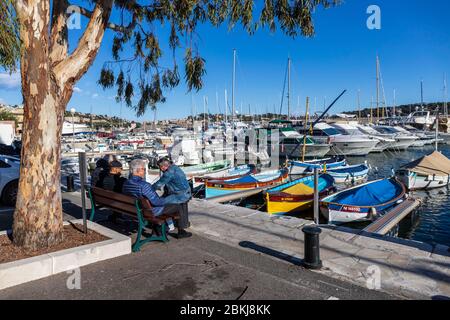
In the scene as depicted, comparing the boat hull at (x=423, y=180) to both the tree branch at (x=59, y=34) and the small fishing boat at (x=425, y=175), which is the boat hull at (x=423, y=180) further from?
the tree branch at (x=59, y=34)

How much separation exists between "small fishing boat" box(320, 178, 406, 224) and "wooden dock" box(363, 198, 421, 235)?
1.72 feet

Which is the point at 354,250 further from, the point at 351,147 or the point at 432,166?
the point at 351,147

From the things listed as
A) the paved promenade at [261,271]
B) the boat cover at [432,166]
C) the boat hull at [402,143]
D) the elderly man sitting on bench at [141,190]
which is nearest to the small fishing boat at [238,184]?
the boat cover at [432,166]

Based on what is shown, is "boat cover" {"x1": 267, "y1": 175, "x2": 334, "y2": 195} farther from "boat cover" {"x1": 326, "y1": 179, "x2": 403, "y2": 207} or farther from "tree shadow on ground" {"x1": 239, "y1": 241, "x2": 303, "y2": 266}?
"tree shadow on ground" {"x1": 239, "y1": 241, "x2": 303, "y2": 266}

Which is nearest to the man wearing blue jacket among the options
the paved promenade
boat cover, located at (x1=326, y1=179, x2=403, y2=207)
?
the paved promenade

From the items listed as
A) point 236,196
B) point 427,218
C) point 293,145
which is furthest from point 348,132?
point 236,196

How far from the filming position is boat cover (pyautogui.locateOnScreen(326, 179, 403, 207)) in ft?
44.2

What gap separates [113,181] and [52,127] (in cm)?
279

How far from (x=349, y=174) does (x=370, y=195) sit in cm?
711

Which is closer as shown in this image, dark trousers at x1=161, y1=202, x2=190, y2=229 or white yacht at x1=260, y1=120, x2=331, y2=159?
dark trousers at x1=161, y1=202, x2=190, y2=229

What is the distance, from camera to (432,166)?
2045 centimetres
